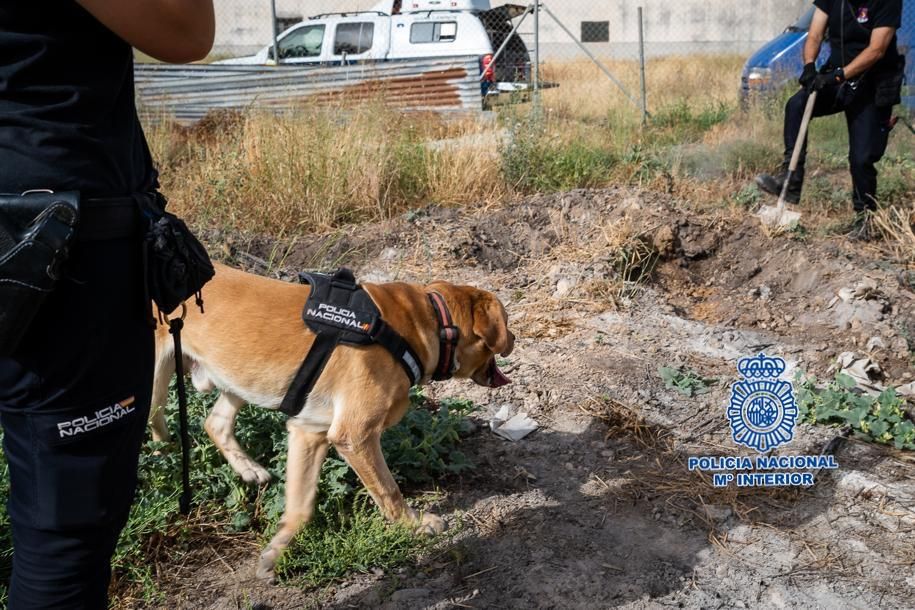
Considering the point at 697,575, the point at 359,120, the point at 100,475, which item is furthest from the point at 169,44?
the point at 359,120

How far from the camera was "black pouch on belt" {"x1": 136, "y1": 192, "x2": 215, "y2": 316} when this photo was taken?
1624 millimetres

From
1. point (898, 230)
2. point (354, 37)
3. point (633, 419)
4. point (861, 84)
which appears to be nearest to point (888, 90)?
point (861, 84)

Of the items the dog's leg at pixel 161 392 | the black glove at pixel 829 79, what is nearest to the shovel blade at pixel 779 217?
the black glove at pixel 829 79

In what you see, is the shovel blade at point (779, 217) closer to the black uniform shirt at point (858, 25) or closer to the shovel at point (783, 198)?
the shovel at point (783, 198)

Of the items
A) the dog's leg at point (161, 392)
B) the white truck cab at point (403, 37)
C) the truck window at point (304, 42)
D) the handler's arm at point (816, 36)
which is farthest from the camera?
the truck window at point (304, 42)

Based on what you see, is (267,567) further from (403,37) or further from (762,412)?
(403,37)

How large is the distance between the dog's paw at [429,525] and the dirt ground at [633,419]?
9cm

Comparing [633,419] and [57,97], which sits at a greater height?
[57,97]

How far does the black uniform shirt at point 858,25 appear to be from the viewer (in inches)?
228

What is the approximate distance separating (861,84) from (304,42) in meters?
10.5

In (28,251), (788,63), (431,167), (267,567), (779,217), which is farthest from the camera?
(788,63)

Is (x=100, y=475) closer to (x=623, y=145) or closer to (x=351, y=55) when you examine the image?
(x=623, y=145)

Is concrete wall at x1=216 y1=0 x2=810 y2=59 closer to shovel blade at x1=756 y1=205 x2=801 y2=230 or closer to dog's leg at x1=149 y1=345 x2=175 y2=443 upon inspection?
shovel blade at x1=756 y1=205 x2=801 y2=230

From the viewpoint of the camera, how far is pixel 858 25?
19.6 ft
